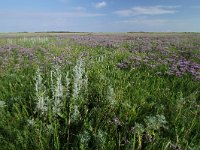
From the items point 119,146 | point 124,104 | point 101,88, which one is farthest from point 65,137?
point 101,88

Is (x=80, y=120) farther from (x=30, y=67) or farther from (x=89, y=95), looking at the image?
(x=30, y=67)

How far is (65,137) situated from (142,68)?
4732 millimetres

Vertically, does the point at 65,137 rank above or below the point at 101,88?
below

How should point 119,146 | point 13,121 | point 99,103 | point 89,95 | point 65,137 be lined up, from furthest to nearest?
point 89,95
point 99,103
point 13,121
point 65,137
point 119,146

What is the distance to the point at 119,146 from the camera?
3.13m

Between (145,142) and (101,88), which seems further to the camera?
(101,88)

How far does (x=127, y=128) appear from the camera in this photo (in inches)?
147

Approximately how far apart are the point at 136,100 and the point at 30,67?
14.7ft

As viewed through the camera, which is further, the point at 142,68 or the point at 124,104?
the point at 142,68

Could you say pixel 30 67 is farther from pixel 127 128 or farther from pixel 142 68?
pixel 127 128

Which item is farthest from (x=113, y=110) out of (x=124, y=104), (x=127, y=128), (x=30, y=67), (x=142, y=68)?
(x=30, y=67)

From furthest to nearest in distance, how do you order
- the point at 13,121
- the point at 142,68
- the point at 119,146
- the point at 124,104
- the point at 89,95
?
→ the point at 142,68 < the point at 89,95 < the point at 124,104 < the point at 13,121 < the point at 119,146

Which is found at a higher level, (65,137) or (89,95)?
(89,95)

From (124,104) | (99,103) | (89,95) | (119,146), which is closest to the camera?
(119,146)
